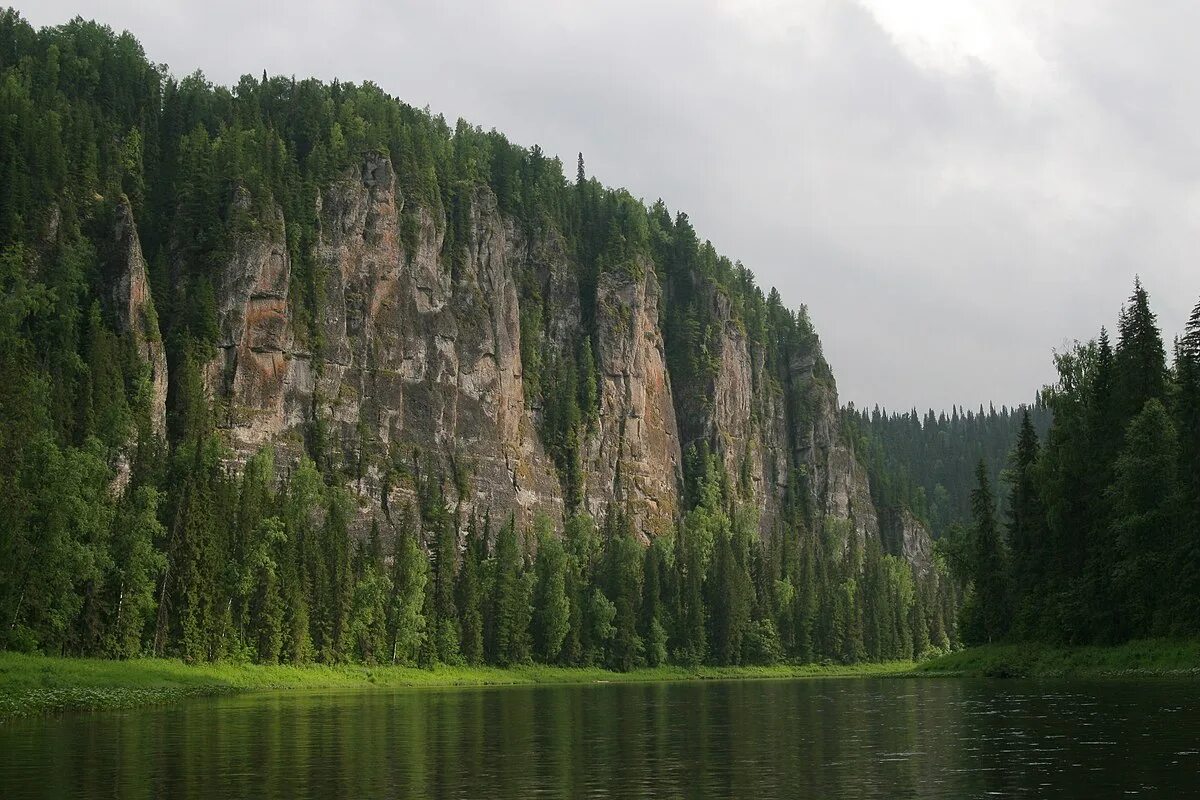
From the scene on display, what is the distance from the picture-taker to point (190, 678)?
311 ft

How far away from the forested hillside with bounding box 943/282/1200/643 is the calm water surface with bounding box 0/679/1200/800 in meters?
13.1

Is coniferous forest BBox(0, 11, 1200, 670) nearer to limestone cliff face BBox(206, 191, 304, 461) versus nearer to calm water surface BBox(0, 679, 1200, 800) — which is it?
limestone cliff face BBox(206, 191, 304, 461)

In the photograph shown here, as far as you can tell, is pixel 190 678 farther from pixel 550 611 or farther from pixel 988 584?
pixel 550 611

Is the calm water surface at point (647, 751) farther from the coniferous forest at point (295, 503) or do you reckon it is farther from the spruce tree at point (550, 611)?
the spruce tree at point (550, 611)

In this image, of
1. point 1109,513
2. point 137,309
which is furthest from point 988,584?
point 137,309

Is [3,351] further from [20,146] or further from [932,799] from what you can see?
[932,799]

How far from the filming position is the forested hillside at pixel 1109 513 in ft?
248

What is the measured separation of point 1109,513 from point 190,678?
65213mm

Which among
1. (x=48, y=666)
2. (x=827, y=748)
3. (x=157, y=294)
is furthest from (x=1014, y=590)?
(x=157, y=294)

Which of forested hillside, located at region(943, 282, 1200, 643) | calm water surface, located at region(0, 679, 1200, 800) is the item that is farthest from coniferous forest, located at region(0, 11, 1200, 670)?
calm water surface, located at region(0, 679, 1200, 800)

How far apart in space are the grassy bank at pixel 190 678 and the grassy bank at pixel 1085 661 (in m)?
54.4

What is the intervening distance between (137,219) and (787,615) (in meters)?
112

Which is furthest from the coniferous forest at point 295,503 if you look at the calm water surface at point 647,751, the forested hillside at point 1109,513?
the calm water surface at point 647,751

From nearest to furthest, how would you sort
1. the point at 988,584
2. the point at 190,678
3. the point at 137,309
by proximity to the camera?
1. the point at 190,678
2. the point at 988,584
3. the point at 137,309
